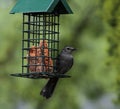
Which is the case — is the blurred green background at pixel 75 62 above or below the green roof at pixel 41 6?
below

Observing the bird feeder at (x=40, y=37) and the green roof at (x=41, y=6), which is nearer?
the green roof at (x=41, y=6)

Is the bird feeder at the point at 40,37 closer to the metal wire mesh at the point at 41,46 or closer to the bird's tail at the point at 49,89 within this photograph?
the metal wire mesh at the point at 41,46

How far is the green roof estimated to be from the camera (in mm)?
12391

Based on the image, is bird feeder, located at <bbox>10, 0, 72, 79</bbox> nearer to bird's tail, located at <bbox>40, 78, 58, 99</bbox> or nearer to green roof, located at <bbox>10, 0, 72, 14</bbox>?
green roof, located at <bbox>10, 0, 72, 14</bbox>

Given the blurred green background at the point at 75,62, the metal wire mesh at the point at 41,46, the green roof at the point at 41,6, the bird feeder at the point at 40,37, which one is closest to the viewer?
the green roof at the point at 41,6

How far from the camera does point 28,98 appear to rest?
18047mm

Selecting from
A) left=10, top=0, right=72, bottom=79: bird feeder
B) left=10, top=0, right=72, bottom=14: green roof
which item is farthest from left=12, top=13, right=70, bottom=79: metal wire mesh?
left=10, top=0, right=72, bottom=14: green roof

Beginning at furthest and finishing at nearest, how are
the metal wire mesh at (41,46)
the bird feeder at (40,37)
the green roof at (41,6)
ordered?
the metal wire mesh at (41,46)
the bird feeder at (40,37)
the green roof at (41,6)

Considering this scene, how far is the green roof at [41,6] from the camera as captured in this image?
12.4m

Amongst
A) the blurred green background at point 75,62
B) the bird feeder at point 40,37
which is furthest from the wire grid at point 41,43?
the blurred green background at point 75,62

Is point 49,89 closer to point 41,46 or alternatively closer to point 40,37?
point 41,46

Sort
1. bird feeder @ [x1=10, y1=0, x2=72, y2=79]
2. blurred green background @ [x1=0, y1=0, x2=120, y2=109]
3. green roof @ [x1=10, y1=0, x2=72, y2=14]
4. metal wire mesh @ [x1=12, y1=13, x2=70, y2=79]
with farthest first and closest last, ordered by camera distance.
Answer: blurred green background @ [x1=0, y1=0, x2=120, y2=109]
metal wire mesh @ [x1=12, y1=13, x2=70, y2=79]
bird feeder @ [x1=10, y1=0, x2=72, y2=79]
green roof @ [x1=10, y1=0, x2=72, y2=14]

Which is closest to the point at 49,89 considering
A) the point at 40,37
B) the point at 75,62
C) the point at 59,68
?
the point at 59,68

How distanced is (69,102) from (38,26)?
519 cm
